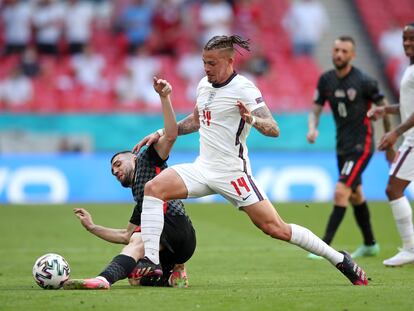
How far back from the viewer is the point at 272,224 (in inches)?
320

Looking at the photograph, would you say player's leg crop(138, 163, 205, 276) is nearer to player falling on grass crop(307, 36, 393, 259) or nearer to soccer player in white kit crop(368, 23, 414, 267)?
soccer player in white kit crop(368, 23, 414, 267)

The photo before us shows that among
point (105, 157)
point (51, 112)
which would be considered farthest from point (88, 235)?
point (51, 112)

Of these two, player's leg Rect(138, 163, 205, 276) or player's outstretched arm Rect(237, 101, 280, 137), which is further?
player's leg Rect(138, 163, 205, 276)

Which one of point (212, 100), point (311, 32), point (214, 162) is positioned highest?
point (311, 32)

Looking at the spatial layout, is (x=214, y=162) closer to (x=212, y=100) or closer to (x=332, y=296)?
(x=212, y=100)

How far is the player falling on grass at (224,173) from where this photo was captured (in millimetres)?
8109

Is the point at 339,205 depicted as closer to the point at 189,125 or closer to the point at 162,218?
the point at 189,125

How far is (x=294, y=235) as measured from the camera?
26.9 feet

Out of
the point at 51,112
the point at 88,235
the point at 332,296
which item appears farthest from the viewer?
the point at 51,112

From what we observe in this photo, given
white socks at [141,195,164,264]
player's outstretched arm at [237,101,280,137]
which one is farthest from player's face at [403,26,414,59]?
white socks at [141,195,164,264]

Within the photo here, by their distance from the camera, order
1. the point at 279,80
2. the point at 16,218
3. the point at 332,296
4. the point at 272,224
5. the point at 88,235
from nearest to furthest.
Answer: the point at 332,296
the point at 272,224
the point at 88,235
the point at 16,218
the point at 279,80

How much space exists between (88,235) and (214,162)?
625 centimetres

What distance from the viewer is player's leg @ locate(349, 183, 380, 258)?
38.2 ft

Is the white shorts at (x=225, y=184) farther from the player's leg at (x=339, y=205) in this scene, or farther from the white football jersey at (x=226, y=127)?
the player's leg at (x=339, y=205)
